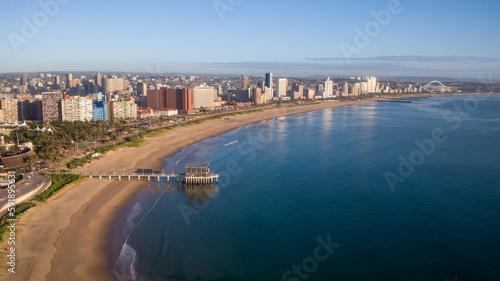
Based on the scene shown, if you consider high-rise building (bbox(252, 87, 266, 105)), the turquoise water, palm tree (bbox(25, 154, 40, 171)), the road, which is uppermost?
high-rise building (bbox(252, 87, 266, 105))

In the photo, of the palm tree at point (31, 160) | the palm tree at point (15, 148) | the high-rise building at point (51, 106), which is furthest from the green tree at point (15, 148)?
the high-rise building at point (51, 106)

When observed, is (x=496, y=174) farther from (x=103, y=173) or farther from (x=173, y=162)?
(x=103, y=173)

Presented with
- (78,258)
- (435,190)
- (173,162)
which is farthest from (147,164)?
(435,190)

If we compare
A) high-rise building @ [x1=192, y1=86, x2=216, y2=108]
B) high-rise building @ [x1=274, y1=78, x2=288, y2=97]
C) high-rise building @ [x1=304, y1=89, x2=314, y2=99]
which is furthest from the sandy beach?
high-rise building @ [x1=304, y1=89, x2=314, y2=99]

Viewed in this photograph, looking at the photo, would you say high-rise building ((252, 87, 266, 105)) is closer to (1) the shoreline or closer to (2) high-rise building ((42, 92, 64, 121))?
(2) high-rise building ((42, 92, 64, 121))

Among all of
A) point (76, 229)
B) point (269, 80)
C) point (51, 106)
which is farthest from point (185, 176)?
point (269, 80)

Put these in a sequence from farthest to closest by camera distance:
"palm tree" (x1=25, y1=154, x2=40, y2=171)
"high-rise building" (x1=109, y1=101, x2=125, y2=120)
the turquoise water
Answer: "high-rise building" (x1=109, y1=101, x2=125, y2=120)
"palm tree" (x1=25, y1=154, x2=40, y2=171)
the turquoise water
